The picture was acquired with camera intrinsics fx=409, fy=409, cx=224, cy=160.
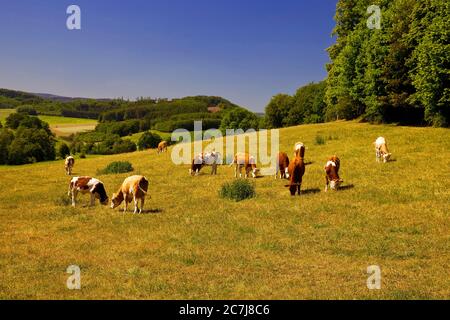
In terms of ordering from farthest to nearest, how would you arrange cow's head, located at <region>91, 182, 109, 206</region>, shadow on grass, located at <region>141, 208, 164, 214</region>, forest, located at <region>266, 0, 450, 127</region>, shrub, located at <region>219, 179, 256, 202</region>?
forest, located at <region>266, 0, 450, 127</region> → shrub, located at <region>219, 179, 256, 202</region> → cow's head, located at <region>91, 182, 109, 206</region> → shadow on grass, located at <region>141, 208, 164, 214</region>

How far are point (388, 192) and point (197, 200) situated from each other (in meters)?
9.44

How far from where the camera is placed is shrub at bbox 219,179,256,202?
21.0 metres

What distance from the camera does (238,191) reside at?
21.1 m

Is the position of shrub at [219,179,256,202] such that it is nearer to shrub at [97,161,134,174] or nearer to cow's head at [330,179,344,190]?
cow's head at [330,179,344,190]

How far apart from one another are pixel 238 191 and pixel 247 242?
741 cm

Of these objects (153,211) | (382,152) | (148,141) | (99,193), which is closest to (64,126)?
(148,141)

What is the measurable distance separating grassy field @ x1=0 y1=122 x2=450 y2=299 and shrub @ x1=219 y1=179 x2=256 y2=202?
0.55m

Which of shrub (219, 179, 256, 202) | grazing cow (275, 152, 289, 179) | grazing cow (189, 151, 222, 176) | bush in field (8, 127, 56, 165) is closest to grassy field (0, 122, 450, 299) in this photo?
shrub (219, 179, 256, 202)

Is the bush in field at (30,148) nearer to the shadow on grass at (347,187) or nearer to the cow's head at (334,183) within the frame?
the cow's head at (334,183)

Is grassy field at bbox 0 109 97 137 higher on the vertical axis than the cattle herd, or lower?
higher

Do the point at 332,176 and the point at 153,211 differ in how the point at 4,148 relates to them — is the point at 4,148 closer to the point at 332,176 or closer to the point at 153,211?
the point at 153,211

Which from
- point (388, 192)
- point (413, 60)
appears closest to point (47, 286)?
point (388, 192)
